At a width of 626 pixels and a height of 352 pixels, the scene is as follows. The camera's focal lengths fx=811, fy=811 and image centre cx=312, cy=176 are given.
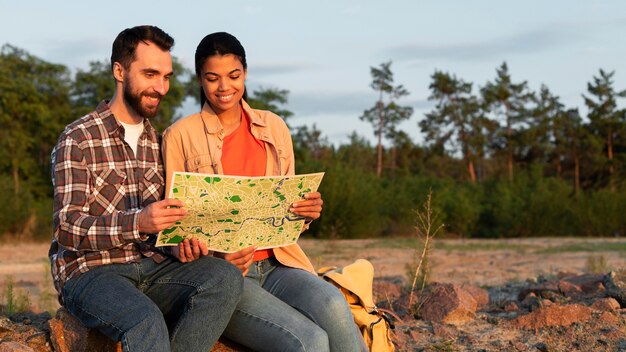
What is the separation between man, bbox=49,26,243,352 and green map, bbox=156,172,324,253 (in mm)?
78

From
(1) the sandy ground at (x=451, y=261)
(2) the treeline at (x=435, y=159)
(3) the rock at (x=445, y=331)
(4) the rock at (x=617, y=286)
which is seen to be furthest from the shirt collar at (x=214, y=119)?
(2) the treeline at (x=435, y=159)

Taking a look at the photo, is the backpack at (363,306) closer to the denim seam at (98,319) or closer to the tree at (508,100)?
the denim seam at (98,319)

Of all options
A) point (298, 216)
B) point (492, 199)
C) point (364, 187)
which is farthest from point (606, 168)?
point (298, 216)

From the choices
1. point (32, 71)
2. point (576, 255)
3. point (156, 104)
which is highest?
point (32, 71)

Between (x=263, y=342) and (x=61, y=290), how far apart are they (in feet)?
3.06

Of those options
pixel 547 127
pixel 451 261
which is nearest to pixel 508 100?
pixel 547 127

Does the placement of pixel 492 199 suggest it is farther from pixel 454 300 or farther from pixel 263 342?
pixel 263 342

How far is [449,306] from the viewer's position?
5.93m

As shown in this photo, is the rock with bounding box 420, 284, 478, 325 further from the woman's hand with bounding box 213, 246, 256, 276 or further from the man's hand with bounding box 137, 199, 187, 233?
the man's hand with bounding box 137, 199, 187, 233

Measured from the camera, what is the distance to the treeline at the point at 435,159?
25141mm

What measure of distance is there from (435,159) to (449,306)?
32911mm

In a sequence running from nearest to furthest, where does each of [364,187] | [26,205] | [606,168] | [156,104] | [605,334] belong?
[156,104] → [605,334] → [26,205] → [364,187] → [606,168]

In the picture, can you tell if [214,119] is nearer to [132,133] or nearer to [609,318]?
[132,133]

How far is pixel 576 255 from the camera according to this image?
51.6 ft
